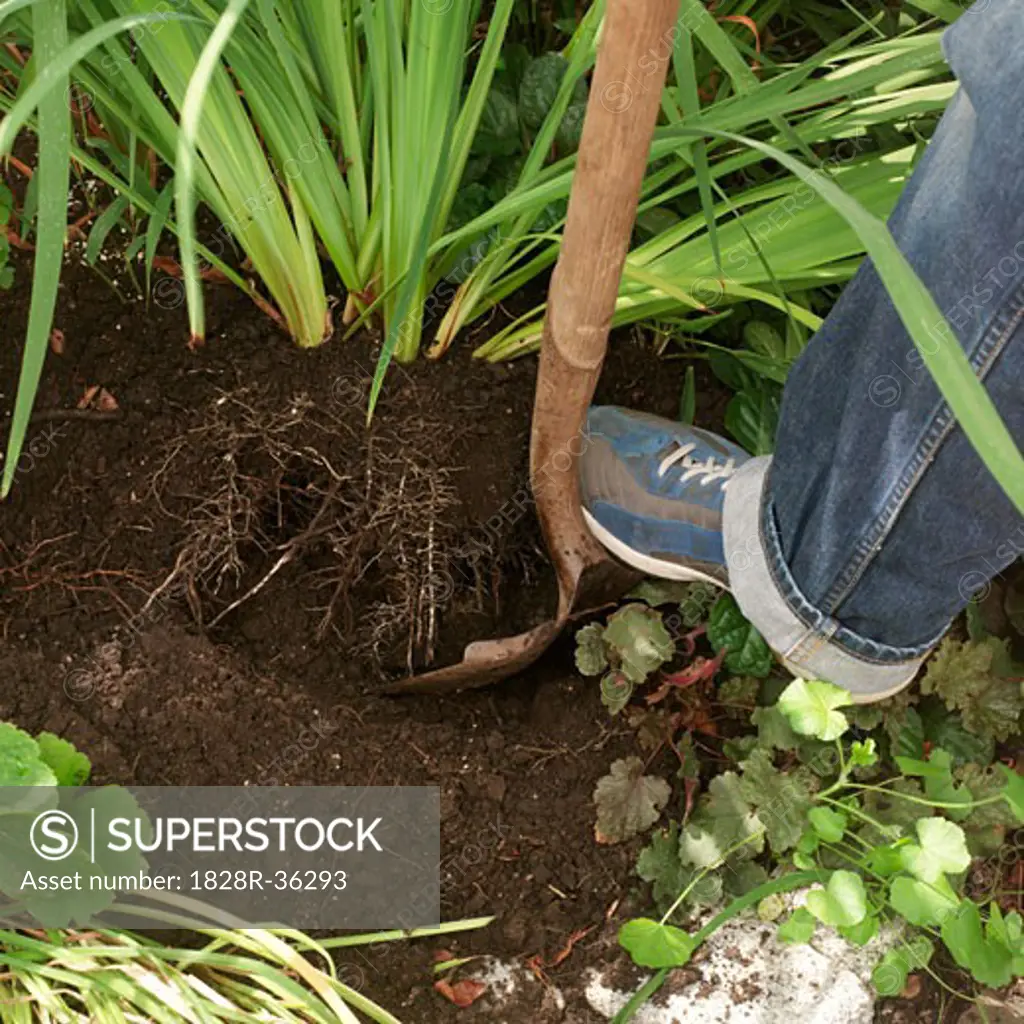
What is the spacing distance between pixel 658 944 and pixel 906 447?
0.52 metres

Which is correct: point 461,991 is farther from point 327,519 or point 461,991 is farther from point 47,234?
point 47,234

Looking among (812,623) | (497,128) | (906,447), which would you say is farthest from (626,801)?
(497,128)

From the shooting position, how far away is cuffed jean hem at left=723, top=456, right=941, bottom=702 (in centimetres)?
122

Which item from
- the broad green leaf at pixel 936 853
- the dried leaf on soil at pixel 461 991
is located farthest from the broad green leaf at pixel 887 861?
the dried leaf on soil at pixel 461 991

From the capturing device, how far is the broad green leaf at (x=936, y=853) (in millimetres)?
1082

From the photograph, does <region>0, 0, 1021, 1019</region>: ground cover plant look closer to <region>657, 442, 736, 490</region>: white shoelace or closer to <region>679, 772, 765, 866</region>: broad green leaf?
<region>679, 772, 765, 866</region>: broad green leaf

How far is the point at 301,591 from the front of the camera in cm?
143

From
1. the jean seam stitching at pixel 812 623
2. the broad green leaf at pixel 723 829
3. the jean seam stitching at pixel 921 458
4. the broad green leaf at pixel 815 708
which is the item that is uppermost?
the jean seam stitching at pixel 921 458

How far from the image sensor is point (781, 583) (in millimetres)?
1229

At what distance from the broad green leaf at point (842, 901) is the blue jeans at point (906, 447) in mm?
245

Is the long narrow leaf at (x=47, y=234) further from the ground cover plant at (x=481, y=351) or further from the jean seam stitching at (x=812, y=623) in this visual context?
the jean seam stitching at (x=812, y=623)

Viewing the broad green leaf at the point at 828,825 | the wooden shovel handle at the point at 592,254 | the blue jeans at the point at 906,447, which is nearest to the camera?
the wooden shovel handle at the point at 592,254

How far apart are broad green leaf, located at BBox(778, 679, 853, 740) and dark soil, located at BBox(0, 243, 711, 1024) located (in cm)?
25

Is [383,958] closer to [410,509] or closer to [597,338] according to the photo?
[410,509]
